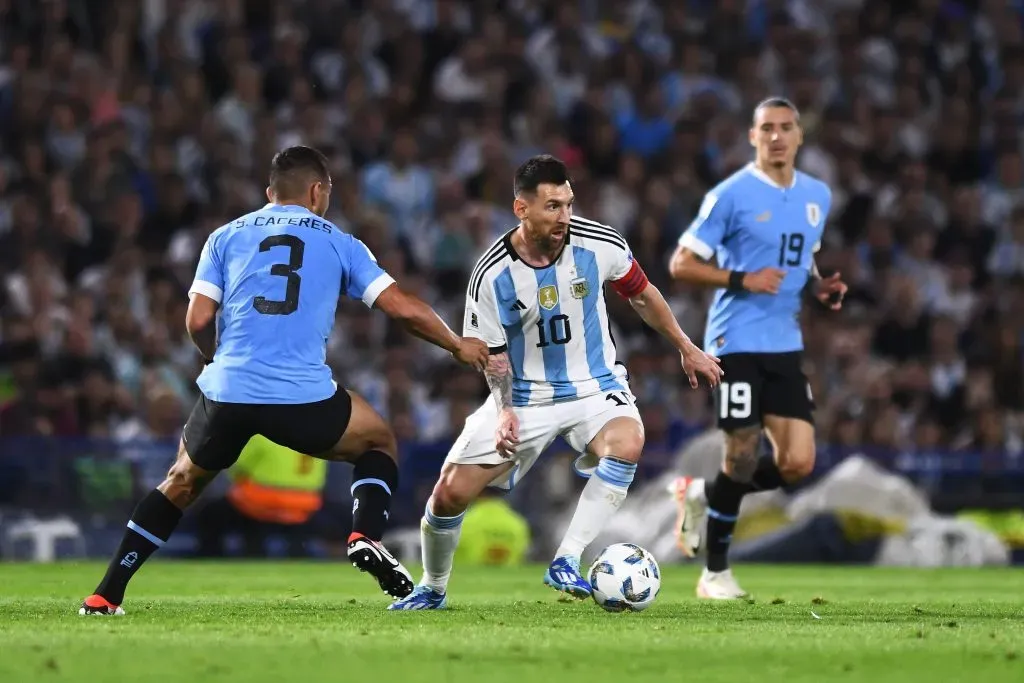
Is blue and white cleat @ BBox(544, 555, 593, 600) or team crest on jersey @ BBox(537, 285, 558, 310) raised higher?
team crest on jersey @ BBox(537, 285, 558, 310)

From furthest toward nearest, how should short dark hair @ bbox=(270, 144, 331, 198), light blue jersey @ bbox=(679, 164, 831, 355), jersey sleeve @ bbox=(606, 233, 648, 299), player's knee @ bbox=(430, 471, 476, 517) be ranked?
1. light blue jersey @ bbox=(679, 164, 831, 355)
2. jersey sleeve @ bbox=(606, 233, 648, 299)
3. player's knee @ bbox=(430, 471, 476, 517)
4. short dark hair @ bbox=(270, 144, 331, 198)

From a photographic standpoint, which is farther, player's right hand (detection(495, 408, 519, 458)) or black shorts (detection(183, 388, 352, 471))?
player's right hand (detection(495, 408, 519, 458))

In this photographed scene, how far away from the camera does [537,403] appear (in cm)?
852

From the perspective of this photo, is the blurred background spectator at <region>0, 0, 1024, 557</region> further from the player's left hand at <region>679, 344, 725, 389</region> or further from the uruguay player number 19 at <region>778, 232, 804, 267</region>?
the player's left hand at <region>679, 344, 725, 389</region>

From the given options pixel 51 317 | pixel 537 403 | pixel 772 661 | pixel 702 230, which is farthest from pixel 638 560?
→ pixel 51 317

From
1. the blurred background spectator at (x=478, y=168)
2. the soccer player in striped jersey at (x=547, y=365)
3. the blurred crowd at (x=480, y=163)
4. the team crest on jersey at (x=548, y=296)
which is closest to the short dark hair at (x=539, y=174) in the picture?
the soccer player in striped jersey at (x=547, y=365)

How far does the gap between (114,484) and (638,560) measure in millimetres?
7597

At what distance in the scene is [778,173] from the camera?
10.4 meters

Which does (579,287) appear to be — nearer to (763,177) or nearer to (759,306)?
(759,306)

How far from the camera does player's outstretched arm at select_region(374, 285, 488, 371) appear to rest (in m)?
7.81

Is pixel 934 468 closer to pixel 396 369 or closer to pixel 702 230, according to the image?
pixel 396 369

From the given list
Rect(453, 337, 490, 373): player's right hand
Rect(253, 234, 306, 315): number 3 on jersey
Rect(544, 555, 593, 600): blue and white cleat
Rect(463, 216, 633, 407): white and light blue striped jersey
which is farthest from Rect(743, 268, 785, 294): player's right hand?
Rect(253, 234, 306, 315): number 3 on jersey

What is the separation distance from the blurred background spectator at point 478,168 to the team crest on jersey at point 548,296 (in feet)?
22.1

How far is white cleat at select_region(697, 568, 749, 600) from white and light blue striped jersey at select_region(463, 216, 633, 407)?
5.80ft
